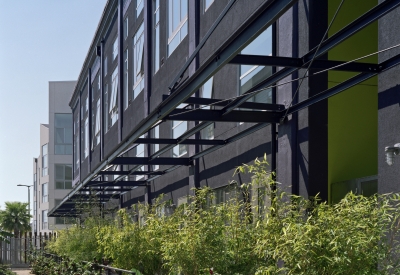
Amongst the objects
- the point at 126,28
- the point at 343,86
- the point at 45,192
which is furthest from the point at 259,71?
the point at 45,192

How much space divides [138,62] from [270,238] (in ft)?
65.2

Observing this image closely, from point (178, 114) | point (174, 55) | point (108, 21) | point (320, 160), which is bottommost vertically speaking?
point (320, 160)

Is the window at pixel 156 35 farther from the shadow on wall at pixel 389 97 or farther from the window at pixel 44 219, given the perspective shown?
the window at pixel 44 219

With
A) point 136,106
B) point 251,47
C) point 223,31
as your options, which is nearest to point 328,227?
point 251,47

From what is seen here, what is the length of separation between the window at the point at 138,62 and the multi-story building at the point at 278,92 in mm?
1892

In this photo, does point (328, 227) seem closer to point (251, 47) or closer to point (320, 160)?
point (320, 160)

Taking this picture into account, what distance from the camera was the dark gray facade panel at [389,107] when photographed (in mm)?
9125

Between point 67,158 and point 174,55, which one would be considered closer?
point 174,55

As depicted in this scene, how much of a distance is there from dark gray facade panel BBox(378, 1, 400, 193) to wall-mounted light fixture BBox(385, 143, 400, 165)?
8.7 inches

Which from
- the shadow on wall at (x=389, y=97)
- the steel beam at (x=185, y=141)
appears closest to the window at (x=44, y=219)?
the steel beam at (x=185, y=141)

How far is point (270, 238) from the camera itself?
821 cm

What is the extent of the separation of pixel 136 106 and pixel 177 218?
1291 cm

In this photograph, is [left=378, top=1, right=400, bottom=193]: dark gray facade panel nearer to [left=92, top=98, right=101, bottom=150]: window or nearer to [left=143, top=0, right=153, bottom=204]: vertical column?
[left=143, top=0, right=153, bottom=204]: vertical column

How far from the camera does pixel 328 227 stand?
7.51 m
